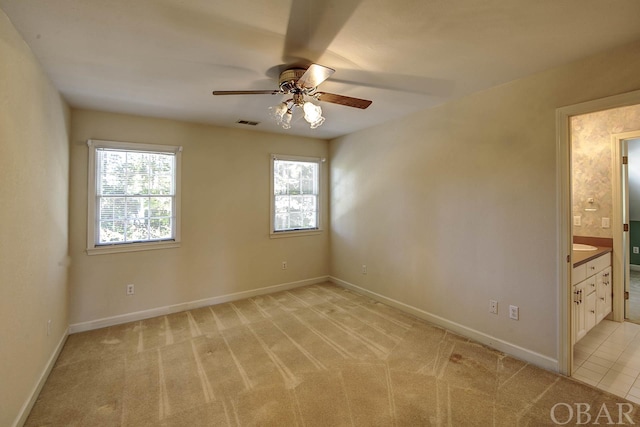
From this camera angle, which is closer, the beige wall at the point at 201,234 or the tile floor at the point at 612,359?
the tile floor at the point at 612,359

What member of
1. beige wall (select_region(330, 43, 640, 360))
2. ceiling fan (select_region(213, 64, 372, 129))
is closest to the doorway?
beige wall (select_region(330, 43, 640, 360))

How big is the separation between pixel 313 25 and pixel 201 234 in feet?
10.1

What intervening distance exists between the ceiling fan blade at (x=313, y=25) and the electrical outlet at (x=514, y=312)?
108 inches

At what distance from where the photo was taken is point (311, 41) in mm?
1896

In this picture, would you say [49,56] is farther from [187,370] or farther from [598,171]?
[598,171]

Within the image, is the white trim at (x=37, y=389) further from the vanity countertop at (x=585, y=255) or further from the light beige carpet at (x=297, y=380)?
the vanity countertop at (x=585, y=255)

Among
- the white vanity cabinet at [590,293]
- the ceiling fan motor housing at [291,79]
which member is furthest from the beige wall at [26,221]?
the white vanity cabinet at [590,293]

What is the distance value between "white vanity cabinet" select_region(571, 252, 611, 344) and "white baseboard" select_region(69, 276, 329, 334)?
3409 mm

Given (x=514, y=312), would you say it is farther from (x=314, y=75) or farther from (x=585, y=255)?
(x=314, y=75)

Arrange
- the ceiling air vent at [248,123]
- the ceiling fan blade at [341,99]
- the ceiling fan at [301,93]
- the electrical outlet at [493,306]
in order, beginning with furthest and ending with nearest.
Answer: the ceiling air vent at [248,123] < the electrical outlet at [493,306] < the ceiling fan blade at [341,99] < the ceiling fan at [301,93]

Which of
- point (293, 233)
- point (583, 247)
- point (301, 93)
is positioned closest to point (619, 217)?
point (583, 247)

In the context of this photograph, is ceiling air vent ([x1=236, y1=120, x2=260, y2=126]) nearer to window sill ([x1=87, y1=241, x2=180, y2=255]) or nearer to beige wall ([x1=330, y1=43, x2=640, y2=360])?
beige wall ([x1=330, y1=43, x2=640, y2=360])

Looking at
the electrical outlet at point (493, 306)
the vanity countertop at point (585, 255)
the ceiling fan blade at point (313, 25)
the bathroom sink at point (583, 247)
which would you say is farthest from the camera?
the bathroom sink at point (583, 247)

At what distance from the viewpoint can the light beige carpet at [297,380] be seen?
190 cm
